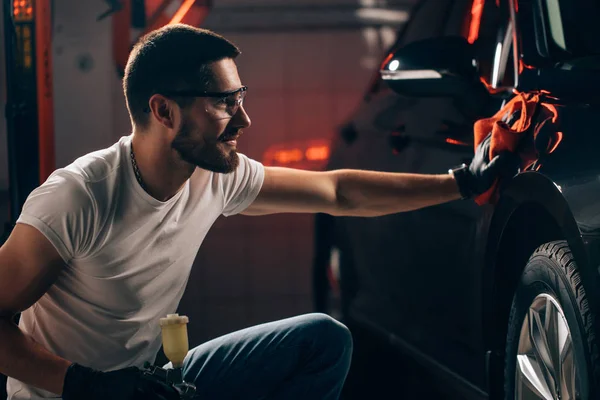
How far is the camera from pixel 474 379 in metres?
2.76

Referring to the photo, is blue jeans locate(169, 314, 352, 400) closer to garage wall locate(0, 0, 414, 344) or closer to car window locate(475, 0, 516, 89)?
car window locate(475, 0, 516, 89)

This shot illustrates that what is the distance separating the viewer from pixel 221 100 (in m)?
2.63

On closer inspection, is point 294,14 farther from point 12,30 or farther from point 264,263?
point 12,30

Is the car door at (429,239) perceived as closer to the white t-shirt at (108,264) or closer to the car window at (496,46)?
the car window at (496,46)

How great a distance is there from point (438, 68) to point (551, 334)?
77 cm

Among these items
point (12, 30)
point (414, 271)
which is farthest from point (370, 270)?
point (12, 30)

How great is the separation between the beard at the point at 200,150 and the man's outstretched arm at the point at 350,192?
362 millimetres

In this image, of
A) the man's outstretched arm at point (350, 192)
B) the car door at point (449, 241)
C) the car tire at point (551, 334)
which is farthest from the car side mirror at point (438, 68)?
the car tire at point (551, 334)

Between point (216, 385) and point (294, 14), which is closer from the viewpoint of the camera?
point (216, 385)

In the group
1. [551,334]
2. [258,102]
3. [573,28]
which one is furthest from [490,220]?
[258,102]

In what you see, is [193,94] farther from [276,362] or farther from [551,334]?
[551,334]

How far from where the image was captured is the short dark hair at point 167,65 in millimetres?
2588

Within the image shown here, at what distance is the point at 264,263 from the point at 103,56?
114 centimetres

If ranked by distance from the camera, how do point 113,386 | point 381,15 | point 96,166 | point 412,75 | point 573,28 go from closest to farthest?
1. point 113,386
2. point 573,28
3. point 96,166
4. point 412,75
5. point 381,15
